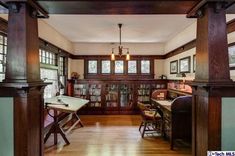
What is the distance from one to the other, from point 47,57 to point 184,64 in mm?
3560

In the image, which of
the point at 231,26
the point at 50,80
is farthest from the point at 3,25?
the point at 231,26

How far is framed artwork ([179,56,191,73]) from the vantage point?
6120mm

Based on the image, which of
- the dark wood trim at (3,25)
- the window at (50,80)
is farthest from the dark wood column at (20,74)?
the window at (50,80)

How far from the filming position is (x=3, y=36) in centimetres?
399

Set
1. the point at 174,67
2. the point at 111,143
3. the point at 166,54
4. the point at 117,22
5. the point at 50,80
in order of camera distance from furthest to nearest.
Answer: the point at 166,54
the point at 174,67
the point at 50,80
the point at 117,22
the point at 111,143

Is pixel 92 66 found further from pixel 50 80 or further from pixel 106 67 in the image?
pixel 50 80

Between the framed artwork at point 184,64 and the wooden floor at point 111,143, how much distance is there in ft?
6.19

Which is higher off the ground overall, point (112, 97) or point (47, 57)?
point (47, 57)

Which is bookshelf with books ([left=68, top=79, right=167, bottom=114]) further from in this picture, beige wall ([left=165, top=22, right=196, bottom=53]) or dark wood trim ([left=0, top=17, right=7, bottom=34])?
dark wood trim ([left=0, top=17, right=7, bottom=34])

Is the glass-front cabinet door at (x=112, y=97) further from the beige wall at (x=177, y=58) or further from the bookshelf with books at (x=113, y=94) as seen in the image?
the beige wall at (x=177, y=58)

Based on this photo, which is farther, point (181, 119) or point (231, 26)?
point (181, 119)

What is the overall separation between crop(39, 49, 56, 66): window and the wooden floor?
73.6 inches

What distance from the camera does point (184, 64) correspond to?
21.3 ft

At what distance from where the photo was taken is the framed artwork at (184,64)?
6.12m
